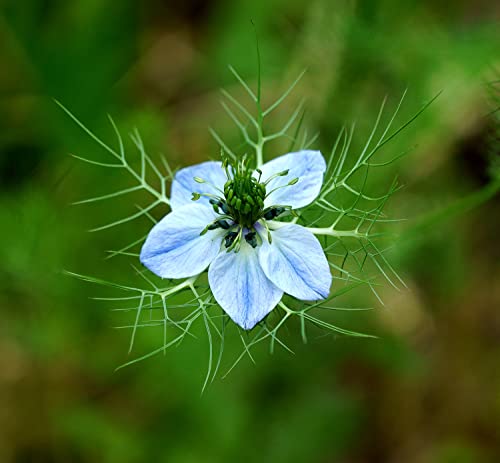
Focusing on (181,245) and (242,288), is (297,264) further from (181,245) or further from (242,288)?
(181,245)

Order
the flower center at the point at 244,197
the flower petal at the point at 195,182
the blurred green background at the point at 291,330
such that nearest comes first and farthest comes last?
the flower center at the point at 244,197, the flower petal at the point at 195,182, the blurred green background at the point at 291,330

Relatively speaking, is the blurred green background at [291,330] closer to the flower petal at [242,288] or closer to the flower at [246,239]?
the flower at [246,239]

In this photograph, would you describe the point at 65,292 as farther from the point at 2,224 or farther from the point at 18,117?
the point at 18,117

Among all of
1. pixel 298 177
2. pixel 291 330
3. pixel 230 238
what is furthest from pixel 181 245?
pixel 291 330

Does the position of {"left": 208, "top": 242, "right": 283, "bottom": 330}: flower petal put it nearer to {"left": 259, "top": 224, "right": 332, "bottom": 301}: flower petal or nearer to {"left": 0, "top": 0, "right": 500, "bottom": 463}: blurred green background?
{"left": 259, "top": 224, "right": 332, "bottom": 301}: flower petal

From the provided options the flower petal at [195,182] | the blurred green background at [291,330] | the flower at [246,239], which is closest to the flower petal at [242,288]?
the flower at [246,239]

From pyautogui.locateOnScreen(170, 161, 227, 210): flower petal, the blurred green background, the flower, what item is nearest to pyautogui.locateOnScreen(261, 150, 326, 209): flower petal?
the flower
